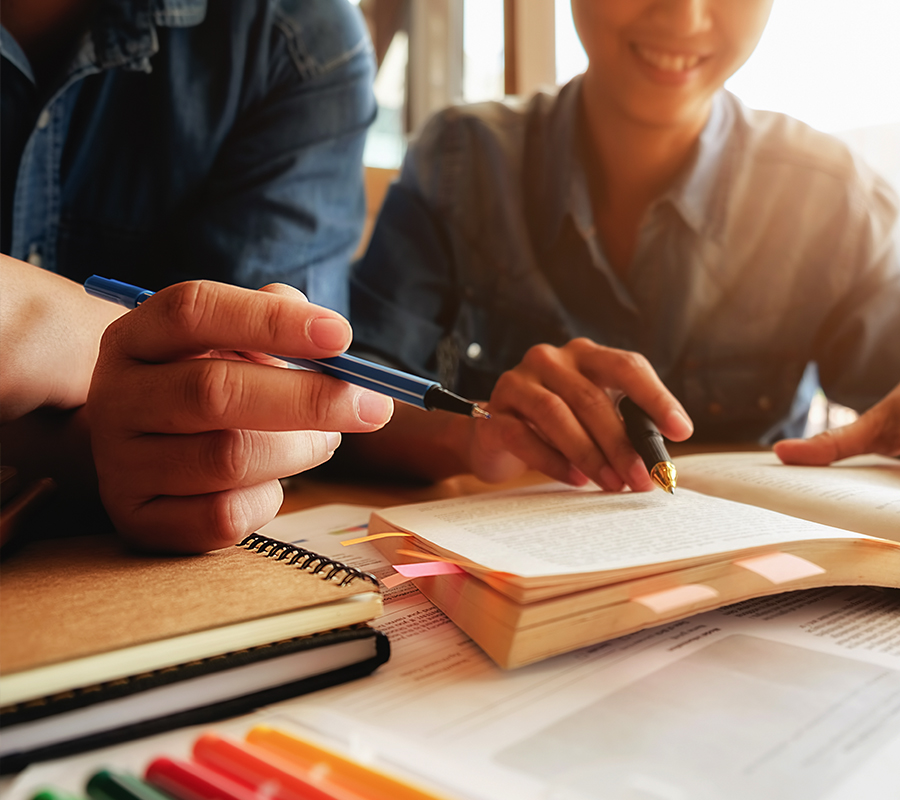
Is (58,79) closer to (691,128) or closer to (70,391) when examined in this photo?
(70,391)

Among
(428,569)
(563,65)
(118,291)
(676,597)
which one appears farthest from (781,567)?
(563,65)

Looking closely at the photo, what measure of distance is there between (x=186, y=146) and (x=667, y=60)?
59 cm

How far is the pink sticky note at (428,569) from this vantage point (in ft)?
1.05

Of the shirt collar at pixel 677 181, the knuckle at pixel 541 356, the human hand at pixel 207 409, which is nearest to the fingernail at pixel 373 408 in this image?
the human hand at pixel 207 409

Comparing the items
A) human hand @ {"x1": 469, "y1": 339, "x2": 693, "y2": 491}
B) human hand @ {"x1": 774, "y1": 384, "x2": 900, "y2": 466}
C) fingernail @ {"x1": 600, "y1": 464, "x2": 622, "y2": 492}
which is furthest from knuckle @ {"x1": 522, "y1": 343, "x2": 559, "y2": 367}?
human hand @ {"x1": 774, "y1": 384, "x2": 900, "y2": 466}

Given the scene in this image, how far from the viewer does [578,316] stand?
3.16 feet

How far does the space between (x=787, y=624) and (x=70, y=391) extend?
0.44 m

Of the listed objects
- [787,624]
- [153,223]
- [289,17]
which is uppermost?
[289,17]

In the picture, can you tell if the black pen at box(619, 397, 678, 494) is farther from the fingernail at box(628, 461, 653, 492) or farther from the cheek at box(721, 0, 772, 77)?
the cheek at box(721, 0, 772, 77)

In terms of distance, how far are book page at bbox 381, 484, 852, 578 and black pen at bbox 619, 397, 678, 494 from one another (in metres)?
0.02

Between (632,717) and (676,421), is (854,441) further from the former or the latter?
(632,717)

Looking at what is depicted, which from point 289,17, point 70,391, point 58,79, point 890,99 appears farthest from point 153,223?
point 890,99

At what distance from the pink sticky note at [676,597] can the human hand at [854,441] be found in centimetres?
35

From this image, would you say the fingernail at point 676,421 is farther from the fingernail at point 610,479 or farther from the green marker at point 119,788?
the green marker at point 119,788
